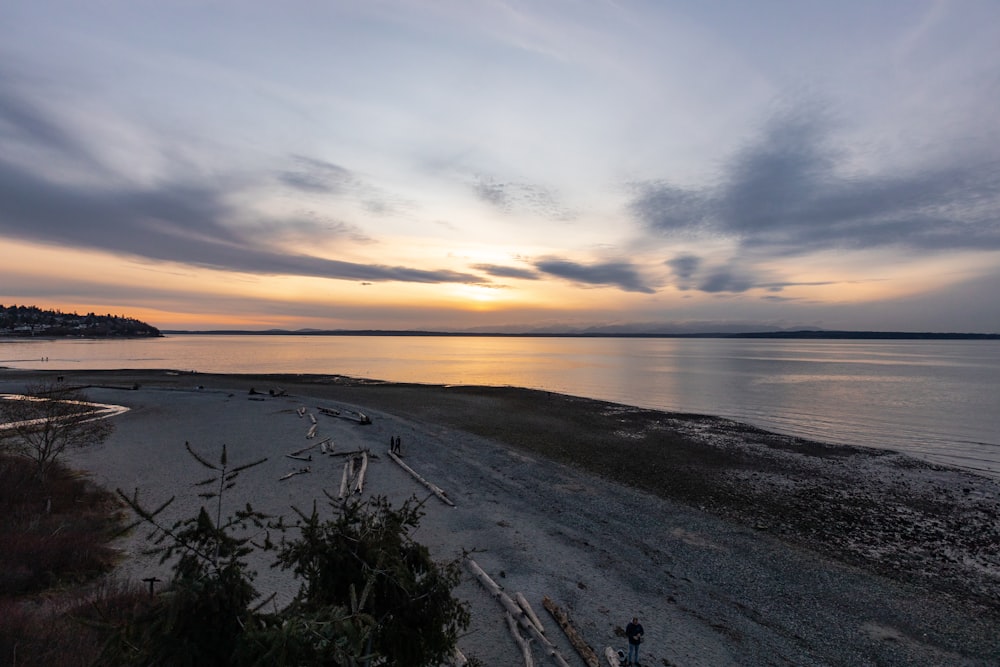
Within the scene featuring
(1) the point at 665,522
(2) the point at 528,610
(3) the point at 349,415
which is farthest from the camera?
(3) the point at 349,415

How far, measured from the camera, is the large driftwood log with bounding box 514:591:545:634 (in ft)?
32.2

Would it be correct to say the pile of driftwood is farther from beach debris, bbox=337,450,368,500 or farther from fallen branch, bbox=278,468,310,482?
fallen branch, bbox=278,468,310,482

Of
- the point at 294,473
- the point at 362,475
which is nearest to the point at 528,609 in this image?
the point at 362,475

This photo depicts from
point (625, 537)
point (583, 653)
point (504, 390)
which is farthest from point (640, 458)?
point (504, 390)

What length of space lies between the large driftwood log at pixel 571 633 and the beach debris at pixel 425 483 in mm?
6289

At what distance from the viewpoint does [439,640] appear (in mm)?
5469

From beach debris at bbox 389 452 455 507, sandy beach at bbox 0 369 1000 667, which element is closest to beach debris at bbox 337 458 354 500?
sandy beach at bbox 0 369 1000 667

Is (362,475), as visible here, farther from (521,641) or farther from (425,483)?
(521,641)

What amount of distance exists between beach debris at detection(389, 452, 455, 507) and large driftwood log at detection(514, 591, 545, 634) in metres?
5.82

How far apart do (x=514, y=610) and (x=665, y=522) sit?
858cm

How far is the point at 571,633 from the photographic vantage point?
9648 mm

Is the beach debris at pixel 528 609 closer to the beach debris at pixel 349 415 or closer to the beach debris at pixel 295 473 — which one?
the beach debris at pixel 295 473


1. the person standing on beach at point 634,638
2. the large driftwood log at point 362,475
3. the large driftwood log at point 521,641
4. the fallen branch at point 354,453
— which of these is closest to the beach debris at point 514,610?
the large driftwood log at point 521,641

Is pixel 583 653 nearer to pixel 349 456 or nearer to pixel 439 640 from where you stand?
pixel 439 640
